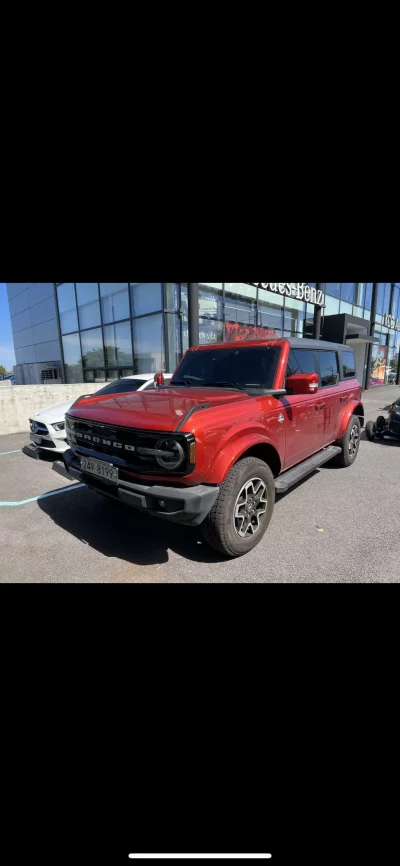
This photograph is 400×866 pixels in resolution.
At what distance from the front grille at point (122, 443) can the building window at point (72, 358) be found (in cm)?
1650

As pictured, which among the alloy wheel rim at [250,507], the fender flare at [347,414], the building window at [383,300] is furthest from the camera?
the building window at [383,300]

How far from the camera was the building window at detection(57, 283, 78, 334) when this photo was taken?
1838 centimetres

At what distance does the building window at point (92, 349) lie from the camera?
658 inches

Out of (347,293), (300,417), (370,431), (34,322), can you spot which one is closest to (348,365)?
(300,417)

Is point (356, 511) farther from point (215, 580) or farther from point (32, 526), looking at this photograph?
point (32, 526)

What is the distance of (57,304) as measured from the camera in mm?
20031

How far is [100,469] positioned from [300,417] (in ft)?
7.40

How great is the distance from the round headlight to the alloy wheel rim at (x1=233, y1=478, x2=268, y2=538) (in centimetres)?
67

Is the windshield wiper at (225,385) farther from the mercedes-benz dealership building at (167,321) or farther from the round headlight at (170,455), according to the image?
the mercedes-benz dealership building at (167,321)

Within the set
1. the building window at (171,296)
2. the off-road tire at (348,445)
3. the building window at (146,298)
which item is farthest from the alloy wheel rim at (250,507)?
the building window at (146,298)

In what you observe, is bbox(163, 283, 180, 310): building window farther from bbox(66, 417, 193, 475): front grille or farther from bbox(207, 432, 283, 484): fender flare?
bbox(207, 432, 283, 484): fender flare

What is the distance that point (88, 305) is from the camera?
1719 centimetres
